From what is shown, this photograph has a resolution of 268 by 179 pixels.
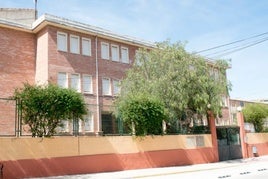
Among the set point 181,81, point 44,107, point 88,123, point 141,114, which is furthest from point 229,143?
point 44,107

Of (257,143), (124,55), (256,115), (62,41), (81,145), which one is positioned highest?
(62,41)

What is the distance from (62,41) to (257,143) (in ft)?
58.8

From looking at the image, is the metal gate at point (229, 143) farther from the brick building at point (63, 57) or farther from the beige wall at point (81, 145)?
the brick building at point (63, 57)

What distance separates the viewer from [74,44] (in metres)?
29.2

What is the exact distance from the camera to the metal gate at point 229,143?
2444 cm

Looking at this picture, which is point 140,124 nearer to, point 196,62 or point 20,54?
point 196,62

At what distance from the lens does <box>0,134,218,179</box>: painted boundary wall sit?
15.0 m

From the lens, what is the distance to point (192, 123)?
23.8 metres

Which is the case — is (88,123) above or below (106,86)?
below

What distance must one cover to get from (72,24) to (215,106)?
13.5m

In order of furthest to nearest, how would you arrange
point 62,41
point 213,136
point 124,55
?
point 124,55
point 62,41
point 213,136

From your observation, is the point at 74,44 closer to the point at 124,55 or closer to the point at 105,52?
the point at 105,52

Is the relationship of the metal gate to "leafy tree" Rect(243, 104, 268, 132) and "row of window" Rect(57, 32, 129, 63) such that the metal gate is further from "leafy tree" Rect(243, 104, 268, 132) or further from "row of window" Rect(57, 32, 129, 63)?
"row of window" Rect(57, 32, 129, 63)

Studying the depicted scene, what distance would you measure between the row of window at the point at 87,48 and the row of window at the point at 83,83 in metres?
1.98
